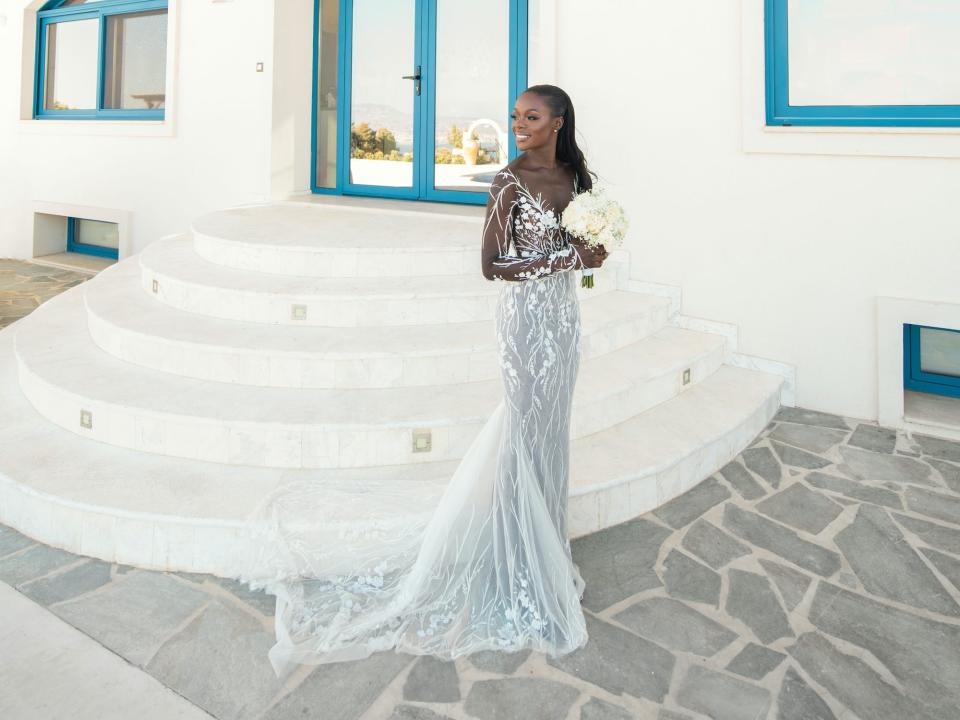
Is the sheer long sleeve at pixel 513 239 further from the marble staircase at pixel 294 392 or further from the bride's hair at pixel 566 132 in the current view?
the marble staircase at pixel 294 392

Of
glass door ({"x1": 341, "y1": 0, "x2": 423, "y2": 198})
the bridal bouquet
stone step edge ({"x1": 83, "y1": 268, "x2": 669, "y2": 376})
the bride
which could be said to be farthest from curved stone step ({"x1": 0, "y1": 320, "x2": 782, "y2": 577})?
glass door ({"x1": 341, "y1": 0, "x2": 423, "y2": 198})

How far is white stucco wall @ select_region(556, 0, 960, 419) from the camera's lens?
4.23 metres

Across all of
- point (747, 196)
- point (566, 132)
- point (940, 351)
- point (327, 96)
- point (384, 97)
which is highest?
point (327, 96)

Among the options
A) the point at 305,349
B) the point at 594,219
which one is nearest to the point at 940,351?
the point at 594,219

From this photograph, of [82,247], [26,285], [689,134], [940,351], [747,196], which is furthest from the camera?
[82,247]

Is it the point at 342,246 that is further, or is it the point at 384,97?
the point at 384,97

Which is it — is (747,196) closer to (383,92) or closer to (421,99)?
(421,99)

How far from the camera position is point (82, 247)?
32.1 ft

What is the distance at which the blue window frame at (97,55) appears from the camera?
8641 mm

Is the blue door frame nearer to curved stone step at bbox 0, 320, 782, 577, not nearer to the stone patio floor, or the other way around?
curved stone step at bbox 0, 320, 782, 577

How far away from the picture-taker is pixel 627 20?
5.10 metres

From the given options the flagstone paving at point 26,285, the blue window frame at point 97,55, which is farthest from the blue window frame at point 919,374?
the blue window frame at point 97,55

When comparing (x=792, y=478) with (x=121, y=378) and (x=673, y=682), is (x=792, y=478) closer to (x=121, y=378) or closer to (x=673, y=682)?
(x=673, y=682)

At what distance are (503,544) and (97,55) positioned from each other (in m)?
9.66
